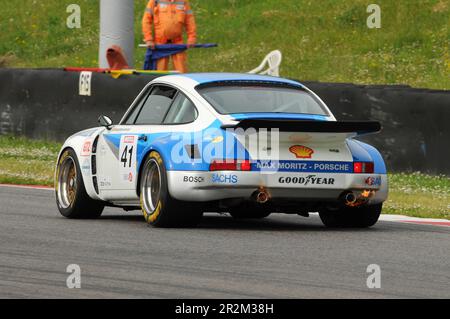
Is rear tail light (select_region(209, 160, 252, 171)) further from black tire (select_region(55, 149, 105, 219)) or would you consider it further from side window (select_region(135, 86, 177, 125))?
black tire (select_region(55, 149, 105, 219))

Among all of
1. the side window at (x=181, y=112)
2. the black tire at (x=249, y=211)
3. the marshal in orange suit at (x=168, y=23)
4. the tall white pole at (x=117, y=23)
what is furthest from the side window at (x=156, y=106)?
the tall white pole at (x=117, y=23)

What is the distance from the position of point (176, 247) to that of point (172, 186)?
1194 mm

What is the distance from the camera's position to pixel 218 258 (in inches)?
424

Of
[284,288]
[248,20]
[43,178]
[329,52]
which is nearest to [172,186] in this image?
[284,288]

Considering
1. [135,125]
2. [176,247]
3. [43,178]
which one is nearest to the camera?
[176,247]

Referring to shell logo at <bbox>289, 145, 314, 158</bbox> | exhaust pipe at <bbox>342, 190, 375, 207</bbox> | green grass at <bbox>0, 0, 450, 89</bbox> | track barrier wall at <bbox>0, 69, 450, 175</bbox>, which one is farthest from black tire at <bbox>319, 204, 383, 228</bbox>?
green grass at <bbox>0, 0, 450, 89</bbox>

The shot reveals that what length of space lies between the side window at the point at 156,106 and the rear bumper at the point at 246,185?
116cm

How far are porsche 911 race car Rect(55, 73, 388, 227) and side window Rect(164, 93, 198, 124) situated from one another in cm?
1

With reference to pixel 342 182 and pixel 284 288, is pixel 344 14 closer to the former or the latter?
pixel 342 182

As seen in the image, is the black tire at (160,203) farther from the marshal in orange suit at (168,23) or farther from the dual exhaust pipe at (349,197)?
the marshal in orange suit at (168,23)

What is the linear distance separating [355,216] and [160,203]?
1.90 meters

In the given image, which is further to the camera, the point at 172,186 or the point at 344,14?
the point at 344,14

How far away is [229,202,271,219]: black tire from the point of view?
42.0 ft

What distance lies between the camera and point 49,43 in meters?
36.5
